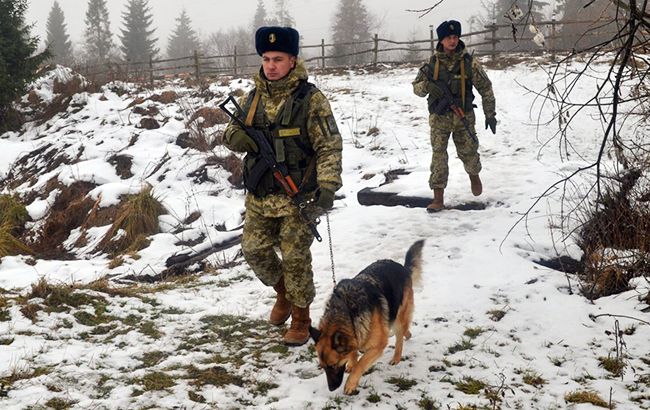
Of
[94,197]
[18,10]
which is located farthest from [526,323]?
[18,10]

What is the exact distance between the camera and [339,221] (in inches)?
267

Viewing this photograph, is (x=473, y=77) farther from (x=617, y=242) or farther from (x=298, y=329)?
(x=298, y=329)

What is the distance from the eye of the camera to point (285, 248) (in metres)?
3.69

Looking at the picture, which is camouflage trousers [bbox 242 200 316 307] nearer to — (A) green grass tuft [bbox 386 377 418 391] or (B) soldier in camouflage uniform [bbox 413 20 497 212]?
(A) green grass tuft [bbox 386 377 418 391]

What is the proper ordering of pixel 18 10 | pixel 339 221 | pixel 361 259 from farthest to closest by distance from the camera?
pixel 18 10 < pixel 339 221 < pixel 361 259

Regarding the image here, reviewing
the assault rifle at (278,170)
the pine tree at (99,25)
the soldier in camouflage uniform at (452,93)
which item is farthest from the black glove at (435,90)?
the pine tree at (99,25)

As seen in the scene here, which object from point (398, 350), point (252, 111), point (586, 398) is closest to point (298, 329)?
point (398, 350)

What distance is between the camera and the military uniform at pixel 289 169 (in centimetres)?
348

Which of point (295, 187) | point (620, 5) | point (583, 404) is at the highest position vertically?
point (620, 5)

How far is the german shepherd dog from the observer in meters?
2.87

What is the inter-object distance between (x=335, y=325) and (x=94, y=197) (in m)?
7.79

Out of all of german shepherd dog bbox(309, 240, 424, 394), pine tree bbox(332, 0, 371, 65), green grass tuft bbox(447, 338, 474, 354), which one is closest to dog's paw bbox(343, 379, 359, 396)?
Answer: german shepherd dog bbox(309, 240, 424, 394)

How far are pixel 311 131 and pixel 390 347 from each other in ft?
5.83

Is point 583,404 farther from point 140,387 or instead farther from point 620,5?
point 140,387
